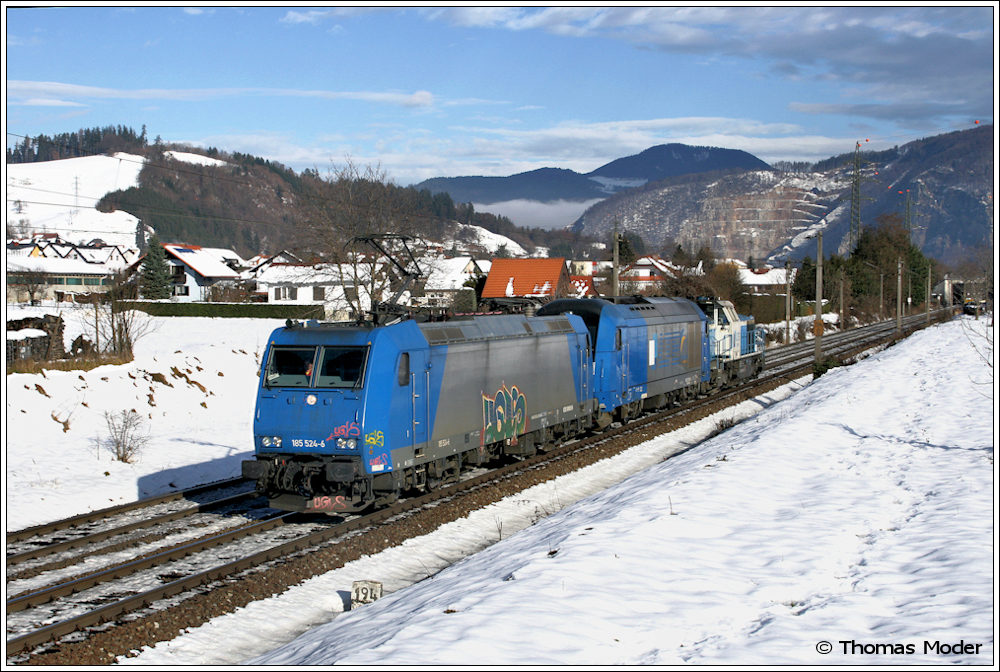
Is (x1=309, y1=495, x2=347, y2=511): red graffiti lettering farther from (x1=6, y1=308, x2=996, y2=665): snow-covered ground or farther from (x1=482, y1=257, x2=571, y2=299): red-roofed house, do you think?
(x1=482, y1=257, x2=571, y2=299): red-roofed house

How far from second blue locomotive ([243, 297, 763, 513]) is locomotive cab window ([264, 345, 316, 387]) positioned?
2cm

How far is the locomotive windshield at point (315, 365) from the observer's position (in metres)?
13.0

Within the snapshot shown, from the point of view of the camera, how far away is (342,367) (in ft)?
42.9

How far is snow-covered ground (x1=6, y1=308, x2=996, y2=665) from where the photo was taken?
7191 millimetres

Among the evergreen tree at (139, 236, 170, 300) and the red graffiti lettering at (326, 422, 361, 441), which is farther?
the evergreen tree at (139, 236, 170, 300)

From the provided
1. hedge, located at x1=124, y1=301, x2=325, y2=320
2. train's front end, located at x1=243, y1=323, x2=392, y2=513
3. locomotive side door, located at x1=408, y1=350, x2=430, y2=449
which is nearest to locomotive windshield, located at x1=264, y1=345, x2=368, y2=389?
train's front end, located at x1=243, y1=323, x2=392, y2=513

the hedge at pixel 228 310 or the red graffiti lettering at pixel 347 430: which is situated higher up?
the hedge at pixel 228 310

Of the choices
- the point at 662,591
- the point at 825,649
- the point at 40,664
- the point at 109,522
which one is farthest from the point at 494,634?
the point at 109,522

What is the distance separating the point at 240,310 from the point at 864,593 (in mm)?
57285

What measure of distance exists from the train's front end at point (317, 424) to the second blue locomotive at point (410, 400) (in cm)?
2

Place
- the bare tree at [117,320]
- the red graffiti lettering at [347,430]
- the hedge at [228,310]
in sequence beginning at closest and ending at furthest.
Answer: the red graffiti lettering at [347,430], the bare tree at [117,320], the hedge at [228,310]

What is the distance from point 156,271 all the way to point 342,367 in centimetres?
Result: 7361

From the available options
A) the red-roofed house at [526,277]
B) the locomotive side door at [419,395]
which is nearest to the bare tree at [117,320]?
the locomotive side door at [419,395]

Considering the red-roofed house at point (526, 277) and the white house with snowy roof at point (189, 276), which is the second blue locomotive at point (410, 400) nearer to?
the red-roofed house at point (526, 277)
